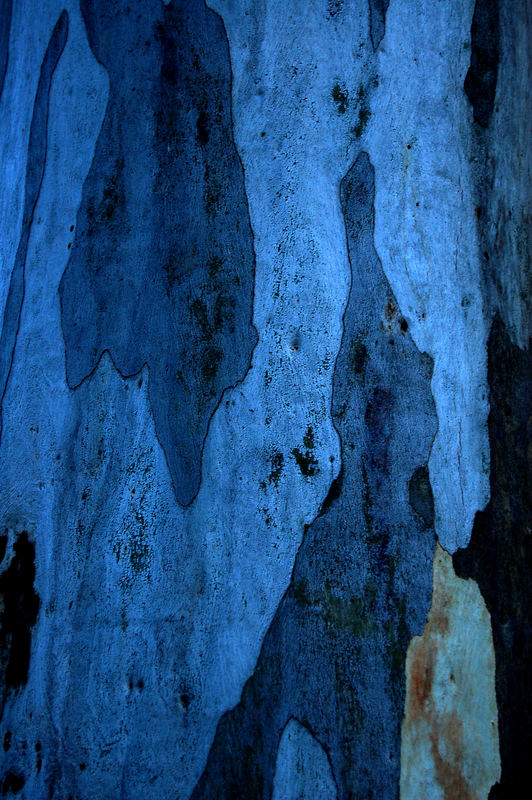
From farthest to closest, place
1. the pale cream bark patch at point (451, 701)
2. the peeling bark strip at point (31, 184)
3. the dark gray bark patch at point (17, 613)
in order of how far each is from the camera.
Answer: the peeling bark strip at point (31, 184) → the dark gray bark patch at point (17, 613) → the pale cream bark patch at point (451, 701)

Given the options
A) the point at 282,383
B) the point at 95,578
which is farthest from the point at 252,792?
the point at 282,383

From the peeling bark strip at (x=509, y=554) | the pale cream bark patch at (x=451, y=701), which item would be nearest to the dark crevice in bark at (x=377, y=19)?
the peeling bark strip at (x=509, y=554)

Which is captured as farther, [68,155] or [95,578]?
[68,155]

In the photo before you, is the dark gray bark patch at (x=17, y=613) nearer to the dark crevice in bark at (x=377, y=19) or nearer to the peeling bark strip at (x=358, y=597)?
the peeling bark strip at (x=358, y=597)

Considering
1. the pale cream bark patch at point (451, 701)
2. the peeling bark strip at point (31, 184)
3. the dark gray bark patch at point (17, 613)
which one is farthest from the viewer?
the peeling bark strip at point (31, 184)

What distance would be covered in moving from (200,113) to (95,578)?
48 cm

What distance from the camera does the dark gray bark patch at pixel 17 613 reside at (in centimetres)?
61

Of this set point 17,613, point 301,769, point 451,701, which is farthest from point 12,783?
point 451,701

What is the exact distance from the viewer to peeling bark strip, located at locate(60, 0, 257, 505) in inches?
23.2

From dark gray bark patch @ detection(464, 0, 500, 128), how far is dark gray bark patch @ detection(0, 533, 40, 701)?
63 cm

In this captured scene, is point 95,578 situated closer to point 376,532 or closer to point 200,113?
point 376,532

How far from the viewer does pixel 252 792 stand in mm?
527

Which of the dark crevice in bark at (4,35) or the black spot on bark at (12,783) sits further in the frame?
the dark crevice in bark at (4,35)

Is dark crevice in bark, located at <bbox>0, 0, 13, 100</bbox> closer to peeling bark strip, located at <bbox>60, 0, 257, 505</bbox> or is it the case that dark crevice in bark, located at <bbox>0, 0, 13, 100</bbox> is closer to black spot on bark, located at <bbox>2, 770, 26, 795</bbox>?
peeling bark strip, located at <bbox>60, 0, 257, 505</bbox>
